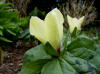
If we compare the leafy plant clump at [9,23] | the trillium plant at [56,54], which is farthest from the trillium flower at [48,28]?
the leafy plant clump at [9,23]

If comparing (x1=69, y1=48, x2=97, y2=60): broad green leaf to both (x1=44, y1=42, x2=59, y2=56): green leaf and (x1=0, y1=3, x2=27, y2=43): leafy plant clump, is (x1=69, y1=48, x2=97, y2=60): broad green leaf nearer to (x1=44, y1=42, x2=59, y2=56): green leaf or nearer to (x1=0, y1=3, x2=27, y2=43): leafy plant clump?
(x1=44, y1=42, x2=59, y2=56): green leaf

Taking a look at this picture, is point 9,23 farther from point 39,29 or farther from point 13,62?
point 39,29

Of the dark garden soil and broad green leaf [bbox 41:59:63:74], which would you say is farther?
the dark garden soil

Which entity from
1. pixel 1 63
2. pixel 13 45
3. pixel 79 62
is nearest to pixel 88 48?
pixel 79 62

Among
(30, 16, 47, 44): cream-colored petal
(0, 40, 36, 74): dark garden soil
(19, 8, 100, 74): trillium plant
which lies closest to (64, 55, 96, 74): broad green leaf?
(19, 8, 100, 74): trillium plant

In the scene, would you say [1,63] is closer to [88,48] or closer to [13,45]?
→ [13,45]

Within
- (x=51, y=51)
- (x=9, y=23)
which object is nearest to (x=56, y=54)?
(x=51, y=51)
